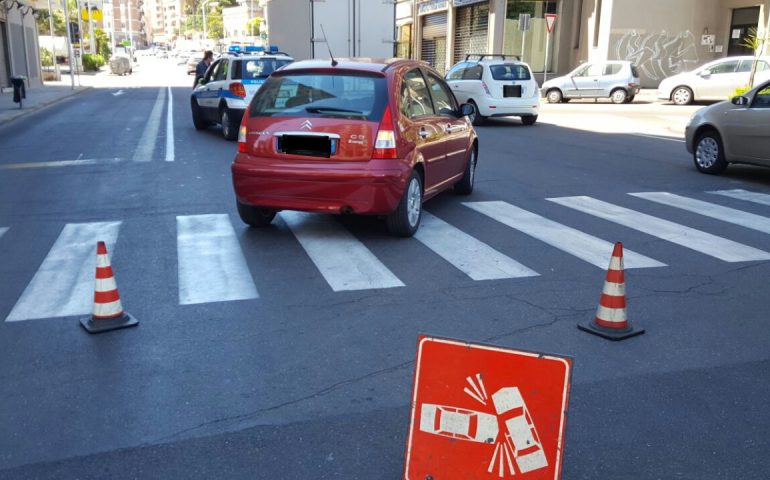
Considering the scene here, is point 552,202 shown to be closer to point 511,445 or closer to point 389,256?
point 389,256

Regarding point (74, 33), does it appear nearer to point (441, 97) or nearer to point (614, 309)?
point (441, 97)

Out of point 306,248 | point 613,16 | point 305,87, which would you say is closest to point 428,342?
point 306,248

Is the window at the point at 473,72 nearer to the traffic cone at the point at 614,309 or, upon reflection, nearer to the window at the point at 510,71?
the window at the point at 510,71

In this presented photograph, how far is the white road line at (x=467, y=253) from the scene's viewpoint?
6.36m

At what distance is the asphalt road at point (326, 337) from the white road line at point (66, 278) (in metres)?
0.03

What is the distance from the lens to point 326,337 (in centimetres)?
488

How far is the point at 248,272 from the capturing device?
630 centimetres

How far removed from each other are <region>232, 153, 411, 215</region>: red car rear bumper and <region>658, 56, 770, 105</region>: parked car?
2119 cm

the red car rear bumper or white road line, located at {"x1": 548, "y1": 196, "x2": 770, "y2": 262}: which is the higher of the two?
the red car rear bumper

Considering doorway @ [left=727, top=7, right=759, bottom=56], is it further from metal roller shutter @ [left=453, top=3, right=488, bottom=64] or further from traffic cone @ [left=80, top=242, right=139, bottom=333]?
traffic cone @ [left=80, top=242, right=139, bottom=333]

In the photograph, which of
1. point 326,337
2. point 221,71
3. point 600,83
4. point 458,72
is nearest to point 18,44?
point 221,71

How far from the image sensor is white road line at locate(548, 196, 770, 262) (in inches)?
278

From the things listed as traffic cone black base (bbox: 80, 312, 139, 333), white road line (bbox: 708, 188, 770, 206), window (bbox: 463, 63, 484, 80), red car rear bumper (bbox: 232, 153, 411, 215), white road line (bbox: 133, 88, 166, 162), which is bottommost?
white road line (bbox: 708, 188, 770, 206)

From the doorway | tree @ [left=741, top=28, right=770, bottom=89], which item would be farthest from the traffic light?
tree @ [left=741, top=28, right=770, bottom=89]
